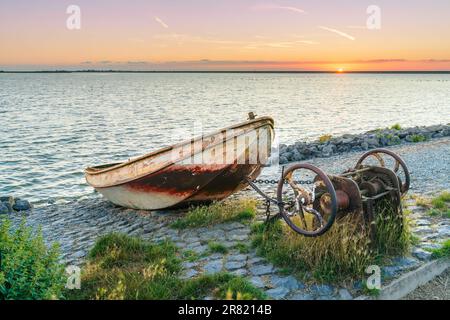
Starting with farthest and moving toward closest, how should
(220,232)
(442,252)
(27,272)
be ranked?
(220,232), (442,252), (27,272)

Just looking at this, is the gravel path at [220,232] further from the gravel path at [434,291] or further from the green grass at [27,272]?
the green grass at [27,272]

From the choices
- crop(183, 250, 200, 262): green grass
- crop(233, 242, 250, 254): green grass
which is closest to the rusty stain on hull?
crop(233, 242, 250, 254): green grass

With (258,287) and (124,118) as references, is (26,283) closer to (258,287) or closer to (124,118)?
(258,287)

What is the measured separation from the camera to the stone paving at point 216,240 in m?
6.27

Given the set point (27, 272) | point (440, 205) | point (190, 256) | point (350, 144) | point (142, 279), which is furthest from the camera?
point (350, 144)

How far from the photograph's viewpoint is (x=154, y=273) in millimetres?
6418

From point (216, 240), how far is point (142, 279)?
2.13m

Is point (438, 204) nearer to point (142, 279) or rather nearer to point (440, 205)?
point (440, 205)

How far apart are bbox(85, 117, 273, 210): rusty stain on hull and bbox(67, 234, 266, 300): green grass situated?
2114 mm

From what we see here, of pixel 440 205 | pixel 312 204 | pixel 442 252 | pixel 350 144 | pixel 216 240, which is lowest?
pixel 216 240

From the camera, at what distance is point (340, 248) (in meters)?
6.44

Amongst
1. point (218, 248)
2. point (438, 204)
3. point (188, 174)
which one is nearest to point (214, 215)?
point (188, 174)
